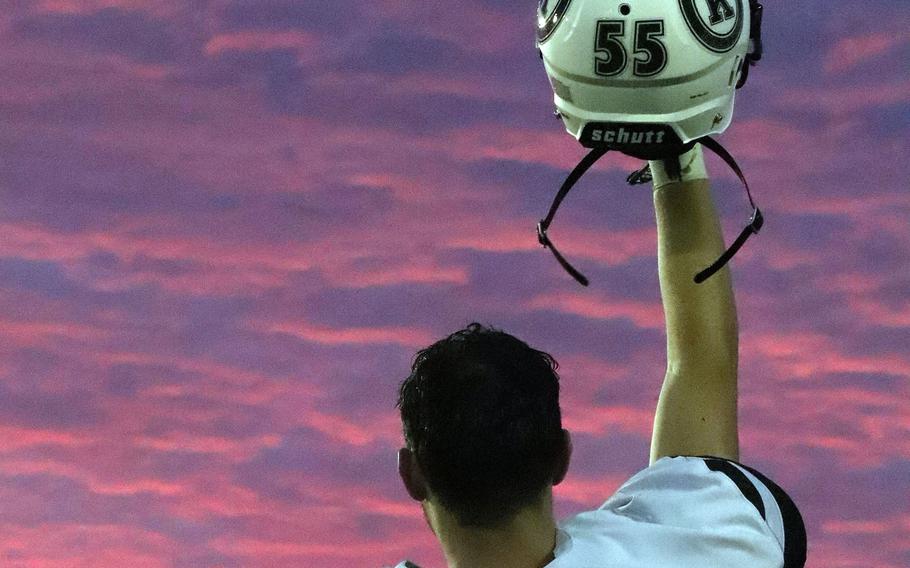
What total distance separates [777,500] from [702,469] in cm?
21

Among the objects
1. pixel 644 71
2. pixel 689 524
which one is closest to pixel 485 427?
pixel 689 524

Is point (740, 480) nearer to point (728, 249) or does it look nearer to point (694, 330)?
point (694, 330)

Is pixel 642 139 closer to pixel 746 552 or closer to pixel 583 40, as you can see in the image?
pixel 583 40

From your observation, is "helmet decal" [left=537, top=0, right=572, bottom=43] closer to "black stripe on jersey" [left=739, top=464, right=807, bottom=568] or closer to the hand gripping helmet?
the hand gripping helmet

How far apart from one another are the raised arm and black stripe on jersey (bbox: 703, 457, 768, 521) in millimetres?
499

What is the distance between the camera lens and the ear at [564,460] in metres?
2.65

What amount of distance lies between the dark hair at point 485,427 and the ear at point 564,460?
0.01m

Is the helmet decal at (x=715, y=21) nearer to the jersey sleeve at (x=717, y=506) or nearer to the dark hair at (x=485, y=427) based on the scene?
the jersey sleeve at (x=717, y=506)

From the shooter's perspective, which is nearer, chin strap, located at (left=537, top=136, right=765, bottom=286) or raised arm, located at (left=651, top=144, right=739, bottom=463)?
raised arm, located at (left=651, top=144, right=739, bottom=463)

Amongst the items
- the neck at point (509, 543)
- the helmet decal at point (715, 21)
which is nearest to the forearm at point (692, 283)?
the helmet decal at point (715, 21)

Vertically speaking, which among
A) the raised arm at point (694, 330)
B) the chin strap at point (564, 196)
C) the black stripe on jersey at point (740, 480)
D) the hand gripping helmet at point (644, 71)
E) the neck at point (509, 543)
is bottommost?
the neck at point (509, 543)

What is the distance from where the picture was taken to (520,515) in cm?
256

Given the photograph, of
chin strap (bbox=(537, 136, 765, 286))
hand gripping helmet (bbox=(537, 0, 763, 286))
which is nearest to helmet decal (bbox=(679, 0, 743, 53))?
hand gripping helmet (bbox=(537, 0, 763, 286))

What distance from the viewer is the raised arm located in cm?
360
